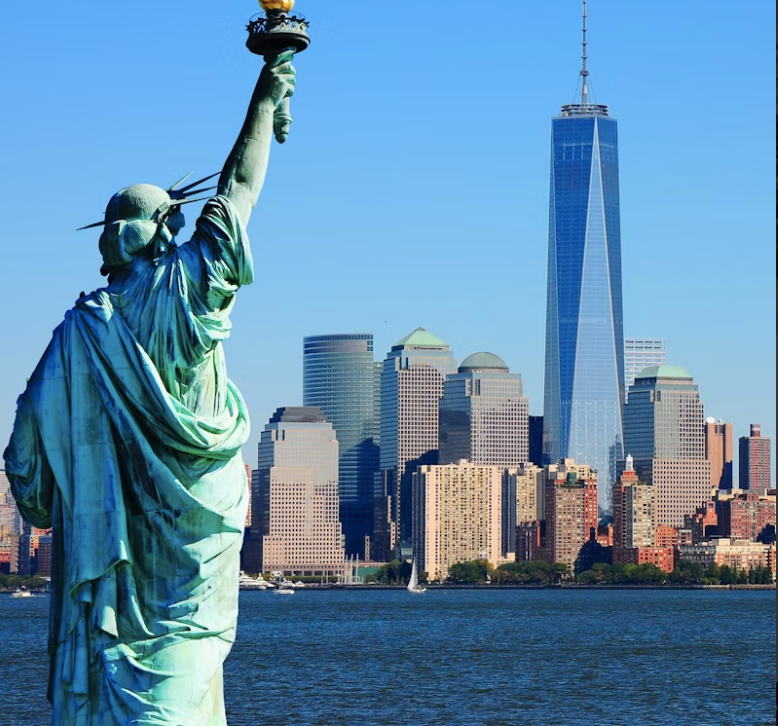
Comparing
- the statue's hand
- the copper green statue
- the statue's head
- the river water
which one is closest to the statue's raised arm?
the statue's hand

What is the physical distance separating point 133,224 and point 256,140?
1.83ft

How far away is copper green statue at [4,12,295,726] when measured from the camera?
24.2 ft

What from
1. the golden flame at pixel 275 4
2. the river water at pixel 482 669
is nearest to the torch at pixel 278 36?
the golden flame at pixel 275 4

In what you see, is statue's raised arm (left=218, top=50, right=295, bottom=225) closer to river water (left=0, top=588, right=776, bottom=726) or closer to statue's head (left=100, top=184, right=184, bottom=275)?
statue's head (left=100, top=184, right=184, bottom=275)

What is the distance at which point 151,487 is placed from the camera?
741 cm

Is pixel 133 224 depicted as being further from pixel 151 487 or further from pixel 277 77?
pixel 151 487

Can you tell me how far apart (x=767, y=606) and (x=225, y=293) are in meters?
139

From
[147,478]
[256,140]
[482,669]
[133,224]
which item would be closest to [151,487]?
[147,478]

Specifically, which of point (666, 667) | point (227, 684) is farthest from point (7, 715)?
point (666, 667)

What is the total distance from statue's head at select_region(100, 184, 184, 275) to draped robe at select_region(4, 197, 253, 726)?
133 mm

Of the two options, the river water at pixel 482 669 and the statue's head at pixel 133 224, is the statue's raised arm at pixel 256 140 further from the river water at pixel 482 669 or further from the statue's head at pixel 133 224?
the river water at pixel 482 669

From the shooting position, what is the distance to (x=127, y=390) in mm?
7414

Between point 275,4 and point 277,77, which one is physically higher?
point 275,4

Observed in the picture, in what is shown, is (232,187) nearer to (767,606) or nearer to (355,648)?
(355,648)
